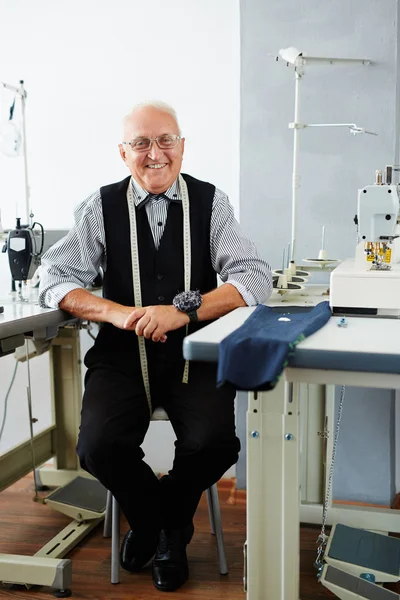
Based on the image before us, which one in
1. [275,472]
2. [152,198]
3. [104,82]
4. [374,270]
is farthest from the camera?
[104,82]

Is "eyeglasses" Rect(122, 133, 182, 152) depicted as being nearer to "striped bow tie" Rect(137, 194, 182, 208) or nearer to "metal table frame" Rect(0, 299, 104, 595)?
"striped bow tie" Rect(137, 194, 182, 208)

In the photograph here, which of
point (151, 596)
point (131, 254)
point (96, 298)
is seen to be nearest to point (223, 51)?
point (131, 254)

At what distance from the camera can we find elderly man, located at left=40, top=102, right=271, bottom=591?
2.06 metres

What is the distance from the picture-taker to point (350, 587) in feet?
6.62

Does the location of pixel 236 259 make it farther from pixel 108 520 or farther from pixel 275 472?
pixel 108 520

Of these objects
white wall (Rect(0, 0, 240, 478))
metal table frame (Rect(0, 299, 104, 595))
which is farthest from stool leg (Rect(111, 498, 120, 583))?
white wall (Rect(0, 0, 240, 478))

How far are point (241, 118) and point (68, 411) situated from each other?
4.38 ft

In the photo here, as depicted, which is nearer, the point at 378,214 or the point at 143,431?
the point at 378,214

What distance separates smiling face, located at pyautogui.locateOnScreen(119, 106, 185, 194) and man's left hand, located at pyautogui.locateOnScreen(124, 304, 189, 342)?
0.45m

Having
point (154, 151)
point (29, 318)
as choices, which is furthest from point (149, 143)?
point (29, 318)

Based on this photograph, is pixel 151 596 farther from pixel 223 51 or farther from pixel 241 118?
pixel 223 51

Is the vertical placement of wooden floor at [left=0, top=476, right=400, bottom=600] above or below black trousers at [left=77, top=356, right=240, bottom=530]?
below

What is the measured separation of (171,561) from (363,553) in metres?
0.62

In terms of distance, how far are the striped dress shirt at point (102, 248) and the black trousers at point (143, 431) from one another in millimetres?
313
